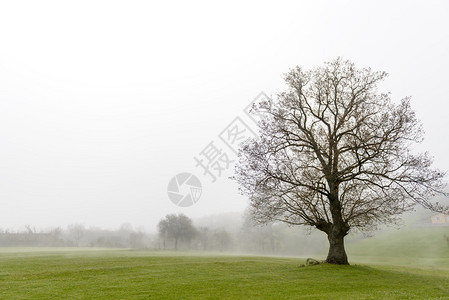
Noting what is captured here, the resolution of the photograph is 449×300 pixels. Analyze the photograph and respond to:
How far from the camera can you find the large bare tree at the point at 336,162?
25688 millimetres

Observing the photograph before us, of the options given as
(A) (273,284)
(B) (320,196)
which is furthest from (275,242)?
(A) (273,284)

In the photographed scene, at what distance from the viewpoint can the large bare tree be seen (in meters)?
25.7

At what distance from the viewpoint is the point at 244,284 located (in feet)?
63.6

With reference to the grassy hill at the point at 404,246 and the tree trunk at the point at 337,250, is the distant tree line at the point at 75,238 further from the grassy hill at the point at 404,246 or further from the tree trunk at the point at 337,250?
the tree trunk at the point at 337,250

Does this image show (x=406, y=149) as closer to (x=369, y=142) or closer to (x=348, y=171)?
(x=369, y=142)

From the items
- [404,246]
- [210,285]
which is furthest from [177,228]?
[210,285]

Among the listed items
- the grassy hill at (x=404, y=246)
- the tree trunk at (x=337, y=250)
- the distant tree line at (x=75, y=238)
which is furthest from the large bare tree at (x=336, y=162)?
the distant tree line at (x=75, y=238)

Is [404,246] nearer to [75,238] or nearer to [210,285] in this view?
[210,285]

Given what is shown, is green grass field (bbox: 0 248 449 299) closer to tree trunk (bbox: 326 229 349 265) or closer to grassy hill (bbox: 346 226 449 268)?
tree trunk (bbox: 326 229 349 265)

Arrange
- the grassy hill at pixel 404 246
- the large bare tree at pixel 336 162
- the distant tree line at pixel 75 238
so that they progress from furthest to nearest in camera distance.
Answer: the distant tree line at pixel 75 238 < the grassy hill at pixel 404 246 < the large bare tree at pixel 336 162

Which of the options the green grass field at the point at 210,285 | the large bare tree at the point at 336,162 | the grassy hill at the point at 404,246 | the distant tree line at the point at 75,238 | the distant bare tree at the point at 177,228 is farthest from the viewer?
the distant tree line at the point at 75,238

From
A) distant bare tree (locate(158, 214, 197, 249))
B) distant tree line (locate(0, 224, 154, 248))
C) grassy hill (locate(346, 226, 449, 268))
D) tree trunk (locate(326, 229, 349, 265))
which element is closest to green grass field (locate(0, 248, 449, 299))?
tree trunk (locate(326, 229, 349, 265))

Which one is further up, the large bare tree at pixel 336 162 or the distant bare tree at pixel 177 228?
the large bare tree at pixel 336 162

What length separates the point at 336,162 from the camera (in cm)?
2795
